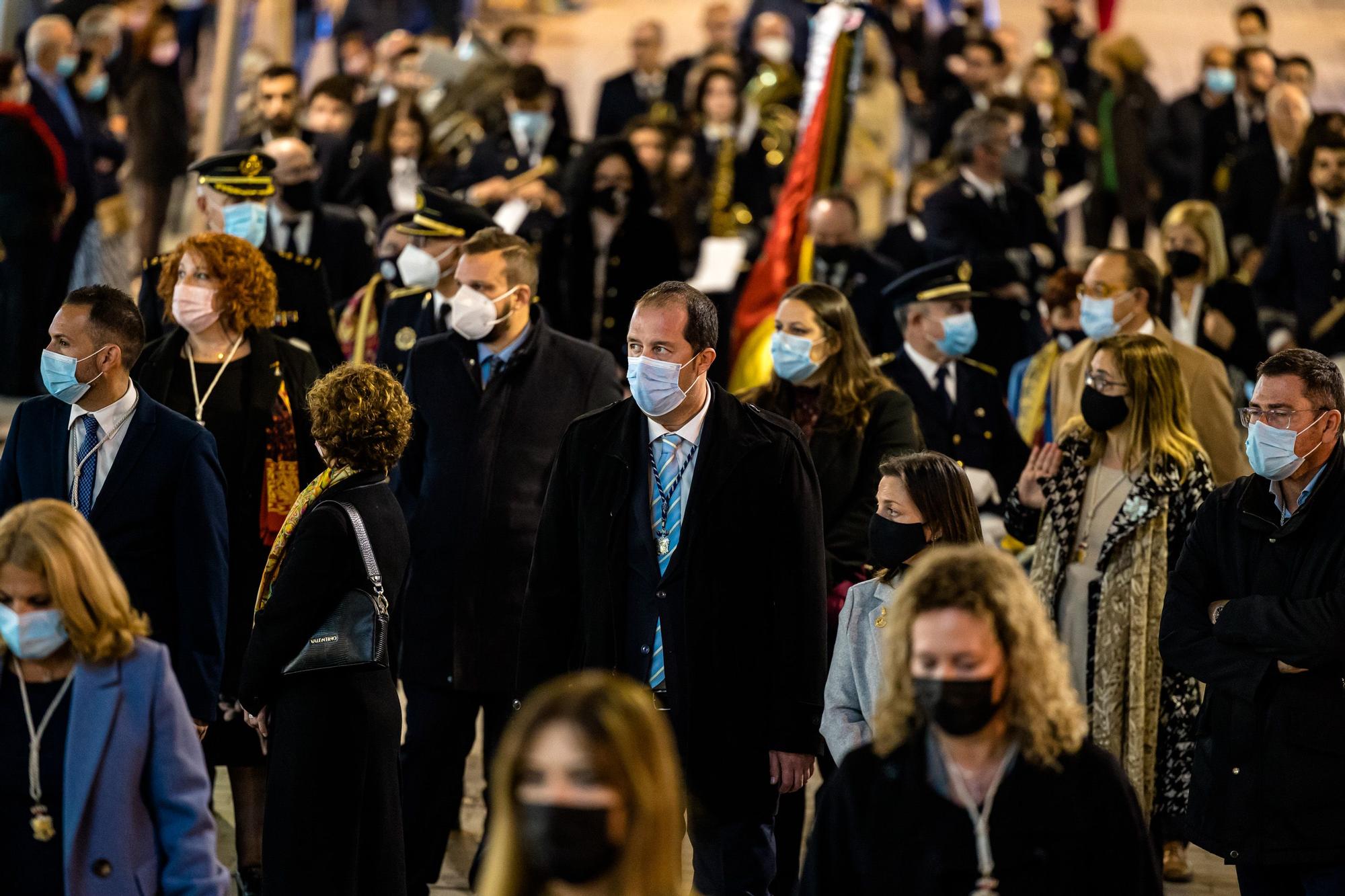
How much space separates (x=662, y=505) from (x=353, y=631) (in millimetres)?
992

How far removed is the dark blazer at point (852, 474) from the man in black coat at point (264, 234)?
2.35 m

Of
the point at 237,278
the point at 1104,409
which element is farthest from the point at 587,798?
the point at 237,278

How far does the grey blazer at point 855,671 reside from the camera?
550cm

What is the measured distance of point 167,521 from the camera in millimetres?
6336

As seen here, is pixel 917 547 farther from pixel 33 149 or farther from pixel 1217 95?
pixel 1217 95

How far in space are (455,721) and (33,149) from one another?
20.9 feet

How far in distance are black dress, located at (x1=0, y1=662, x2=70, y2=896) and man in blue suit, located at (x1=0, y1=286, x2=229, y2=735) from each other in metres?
1.74

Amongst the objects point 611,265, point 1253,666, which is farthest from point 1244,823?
point 611,265

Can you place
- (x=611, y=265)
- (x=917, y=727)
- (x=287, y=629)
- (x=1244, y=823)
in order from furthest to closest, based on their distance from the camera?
(x=611, y=265) < (x=287, y=629) < (x=1244, y=823) < (x=917, y=727)

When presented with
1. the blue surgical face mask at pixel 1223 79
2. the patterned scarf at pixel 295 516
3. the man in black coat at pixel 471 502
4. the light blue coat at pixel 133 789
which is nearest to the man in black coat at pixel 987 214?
the man in black coat at pixel 471 502

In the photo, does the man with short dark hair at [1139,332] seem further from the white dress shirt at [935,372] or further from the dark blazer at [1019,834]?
the dark blazer at [1019,834]

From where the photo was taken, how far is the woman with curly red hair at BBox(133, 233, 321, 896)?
23.5 ft

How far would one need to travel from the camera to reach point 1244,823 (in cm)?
548

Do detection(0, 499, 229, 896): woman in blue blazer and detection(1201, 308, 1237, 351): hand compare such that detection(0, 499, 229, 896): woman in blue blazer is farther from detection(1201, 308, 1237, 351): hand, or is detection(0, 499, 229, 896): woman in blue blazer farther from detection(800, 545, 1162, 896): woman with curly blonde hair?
detection(1201, 308, 1237, 351): hand
